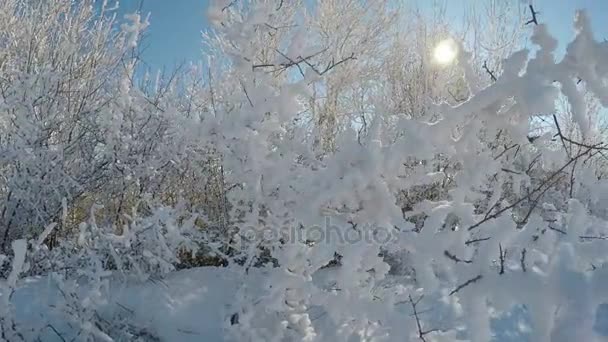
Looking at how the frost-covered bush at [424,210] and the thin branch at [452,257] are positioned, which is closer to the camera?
the frost-covered bush at [424,210]

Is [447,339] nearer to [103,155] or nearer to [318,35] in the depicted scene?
[103,155]

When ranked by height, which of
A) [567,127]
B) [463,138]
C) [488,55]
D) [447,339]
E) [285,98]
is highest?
[488,55]

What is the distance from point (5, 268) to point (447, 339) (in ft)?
8.42

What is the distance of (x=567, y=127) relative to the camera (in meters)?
6.57

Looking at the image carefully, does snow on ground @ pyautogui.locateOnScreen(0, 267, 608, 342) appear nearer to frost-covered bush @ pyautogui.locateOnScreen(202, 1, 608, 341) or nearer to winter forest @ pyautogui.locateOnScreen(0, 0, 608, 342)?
winter forest @ pyautogui.locateOnScreen(0, 0, 608, 342)

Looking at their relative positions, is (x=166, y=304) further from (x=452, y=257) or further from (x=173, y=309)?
(x=452, y=257)

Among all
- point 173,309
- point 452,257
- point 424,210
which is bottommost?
point 173,309

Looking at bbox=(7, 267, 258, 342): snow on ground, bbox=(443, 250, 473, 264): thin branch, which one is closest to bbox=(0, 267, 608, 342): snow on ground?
bbox=(7, 267, 258, 342): snow on ground

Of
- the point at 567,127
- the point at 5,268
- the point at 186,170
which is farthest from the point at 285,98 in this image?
the point at 567,127

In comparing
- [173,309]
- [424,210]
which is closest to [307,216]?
A: [424,210]

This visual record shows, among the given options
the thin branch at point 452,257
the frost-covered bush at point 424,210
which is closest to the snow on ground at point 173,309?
the frost-covered bush at point 424,210

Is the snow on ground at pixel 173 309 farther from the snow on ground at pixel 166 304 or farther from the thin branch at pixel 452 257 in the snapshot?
the thin branch at pixel 452 257

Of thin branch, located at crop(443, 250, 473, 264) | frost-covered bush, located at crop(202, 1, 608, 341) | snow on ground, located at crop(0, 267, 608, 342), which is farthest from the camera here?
snow on ground, located at crop(0, 267, 608, 342)

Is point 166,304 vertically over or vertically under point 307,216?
under
